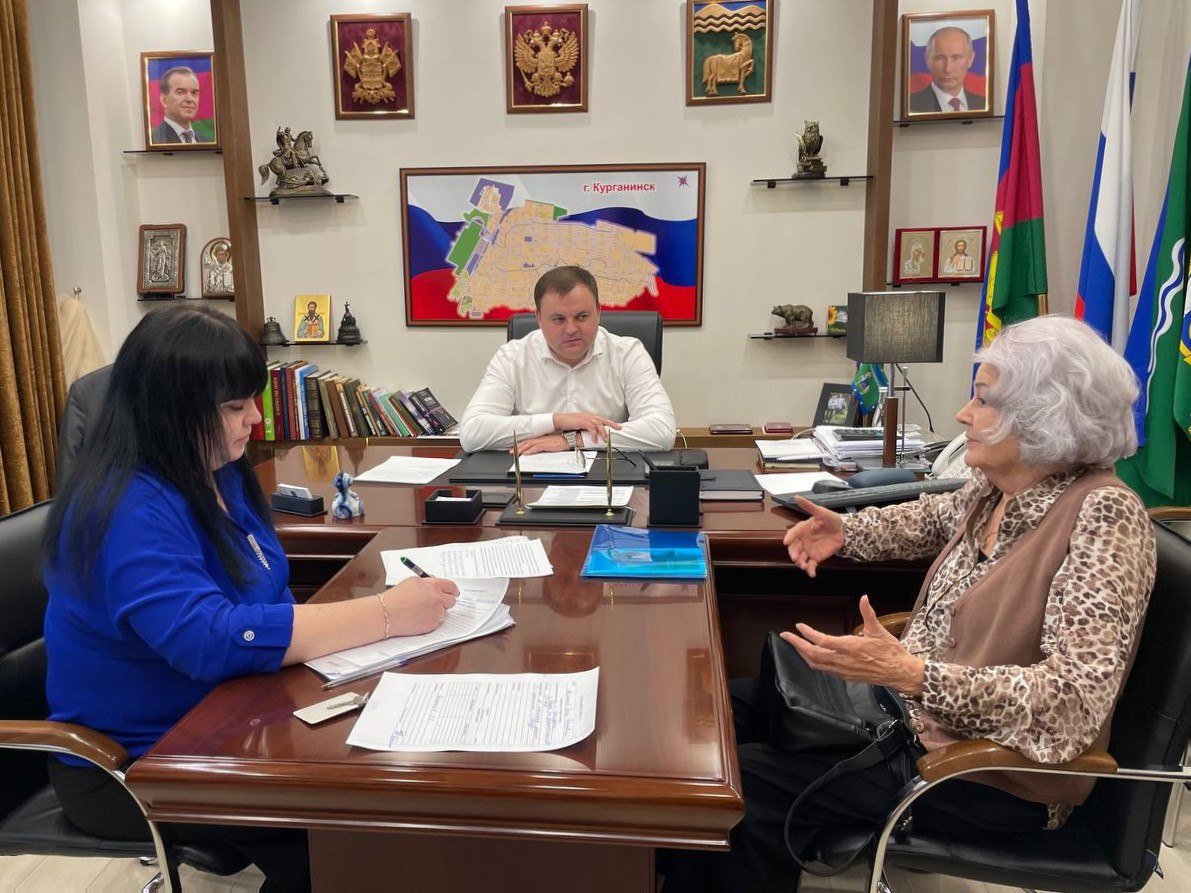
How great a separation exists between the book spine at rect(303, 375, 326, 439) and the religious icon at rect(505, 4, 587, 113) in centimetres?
147

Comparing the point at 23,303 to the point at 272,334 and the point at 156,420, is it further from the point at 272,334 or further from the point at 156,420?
the point at 156,420

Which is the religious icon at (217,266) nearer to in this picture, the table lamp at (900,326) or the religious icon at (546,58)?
the religious icon at (546,58)

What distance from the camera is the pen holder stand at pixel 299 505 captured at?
6.65 feet

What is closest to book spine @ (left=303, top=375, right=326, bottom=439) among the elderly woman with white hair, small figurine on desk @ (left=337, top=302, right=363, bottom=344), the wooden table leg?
small figurine on desk @ (left=337, top=302, right=363, bottom=344)

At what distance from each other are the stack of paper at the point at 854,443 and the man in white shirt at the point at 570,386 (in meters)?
0.46

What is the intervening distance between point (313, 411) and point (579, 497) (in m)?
2.22

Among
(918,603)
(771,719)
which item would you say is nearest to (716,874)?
(771,719)

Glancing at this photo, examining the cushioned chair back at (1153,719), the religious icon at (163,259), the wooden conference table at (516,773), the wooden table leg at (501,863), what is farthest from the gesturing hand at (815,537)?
the religious icon at (163,259)

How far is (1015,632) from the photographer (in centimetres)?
130

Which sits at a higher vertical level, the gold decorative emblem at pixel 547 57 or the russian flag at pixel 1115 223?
the gold decorative emblem at pixel 547 57

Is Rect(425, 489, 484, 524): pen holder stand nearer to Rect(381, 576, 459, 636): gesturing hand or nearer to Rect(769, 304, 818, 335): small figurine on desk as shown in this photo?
Rect(381, 576, 459, 636): gesturing hand

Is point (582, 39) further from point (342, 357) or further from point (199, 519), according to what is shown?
point (199, 519)

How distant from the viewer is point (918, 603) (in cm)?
160

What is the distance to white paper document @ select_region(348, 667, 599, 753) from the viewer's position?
1039mm
